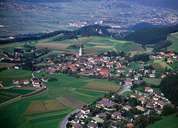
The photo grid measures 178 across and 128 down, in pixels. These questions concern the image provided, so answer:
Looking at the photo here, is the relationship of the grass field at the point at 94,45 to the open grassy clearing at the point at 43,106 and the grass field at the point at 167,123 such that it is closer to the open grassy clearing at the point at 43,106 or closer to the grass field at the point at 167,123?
the open grassy clearing at the point at 43,106

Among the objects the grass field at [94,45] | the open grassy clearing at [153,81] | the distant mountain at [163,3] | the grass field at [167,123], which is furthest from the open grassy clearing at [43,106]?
the distant mountain at [163,3]

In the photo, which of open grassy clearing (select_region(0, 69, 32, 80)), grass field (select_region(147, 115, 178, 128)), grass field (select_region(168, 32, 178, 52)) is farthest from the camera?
grass field (select_region(168, 32, 178, 52))

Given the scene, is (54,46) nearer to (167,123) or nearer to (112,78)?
(112,78)

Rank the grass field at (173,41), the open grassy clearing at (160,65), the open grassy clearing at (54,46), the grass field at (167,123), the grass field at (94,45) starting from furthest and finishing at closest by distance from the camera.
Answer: the grass field at (94,45) < the open grassy clearing at (54,46) < the grass field at (173,41) < the open grassy clearing at (160,65) < the grass field at (167,123)

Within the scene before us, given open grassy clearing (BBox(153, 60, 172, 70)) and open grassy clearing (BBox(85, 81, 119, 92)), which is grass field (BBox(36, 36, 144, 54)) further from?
open grassy clearing (BBox(85, 81, 119, 92))

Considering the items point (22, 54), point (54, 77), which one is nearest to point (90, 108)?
point (54, 77)

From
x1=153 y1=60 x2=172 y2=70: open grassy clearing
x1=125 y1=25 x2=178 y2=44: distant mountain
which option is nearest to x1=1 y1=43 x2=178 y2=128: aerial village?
x1=153 y1=60 x2=172 y2=70: open grassy clearing
